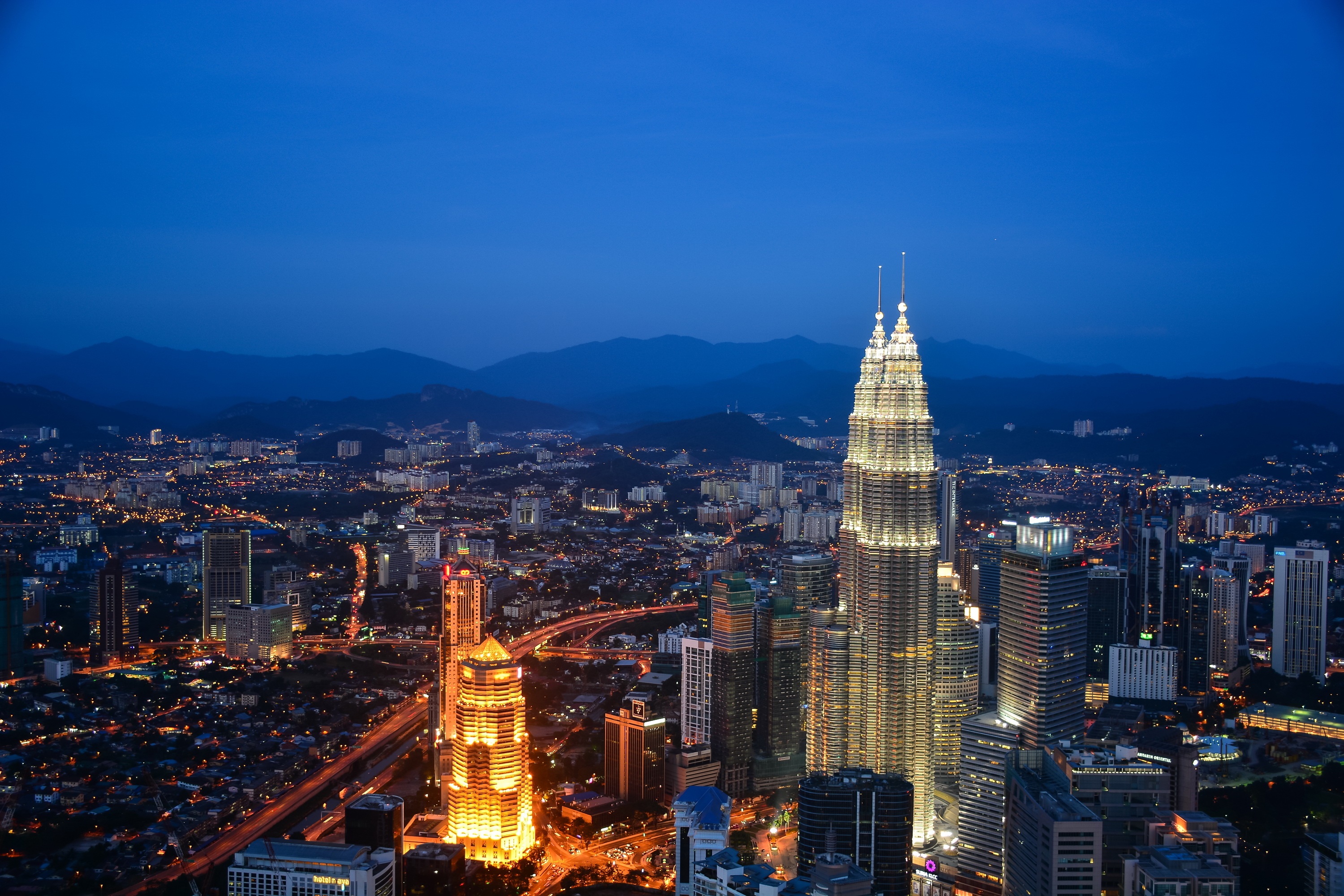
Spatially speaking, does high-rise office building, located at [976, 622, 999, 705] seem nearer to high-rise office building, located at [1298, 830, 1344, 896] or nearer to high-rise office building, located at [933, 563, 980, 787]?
high-rise office building, located at [933, 563, 980, 787]

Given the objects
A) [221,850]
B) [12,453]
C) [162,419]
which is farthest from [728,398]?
[221,850]

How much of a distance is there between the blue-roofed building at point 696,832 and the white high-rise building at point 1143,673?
7190 mm

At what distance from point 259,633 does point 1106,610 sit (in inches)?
464

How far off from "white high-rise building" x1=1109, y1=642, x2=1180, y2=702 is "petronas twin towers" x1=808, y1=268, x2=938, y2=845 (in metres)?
4.65

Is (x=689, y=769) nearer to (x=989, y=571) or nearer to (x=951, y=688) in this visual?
(x=951, y=688)

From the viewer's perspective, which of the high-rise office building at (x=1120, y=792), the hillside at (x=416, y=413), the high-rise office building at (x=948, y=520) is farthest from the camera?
the hillside at (x=416, y=413)

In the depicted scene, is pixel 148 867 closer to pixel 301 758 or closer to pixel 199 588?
pixel 301 758

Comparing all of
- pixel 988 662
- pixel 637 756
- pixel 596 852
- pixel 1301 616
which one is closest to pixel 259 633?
pixel 637 756

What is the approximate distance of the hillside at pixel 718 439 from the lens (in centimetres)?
3188

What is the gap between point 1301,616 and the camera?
1448 cm

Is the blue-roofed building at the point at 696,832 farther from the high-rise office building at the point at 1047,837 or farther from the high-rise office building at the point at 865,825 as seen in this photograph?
the high-rise office building at the point at 1047,837

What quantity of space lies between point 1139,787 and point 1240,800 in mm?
3294

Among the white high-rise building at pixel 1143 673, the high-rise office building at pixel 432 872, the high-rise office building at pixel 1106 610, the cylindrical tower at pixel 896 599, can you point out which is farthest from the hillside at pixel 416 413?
the high-rise office building at pixel 432 872

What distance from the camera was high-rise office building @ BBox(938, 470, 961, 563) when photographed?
1302cm
